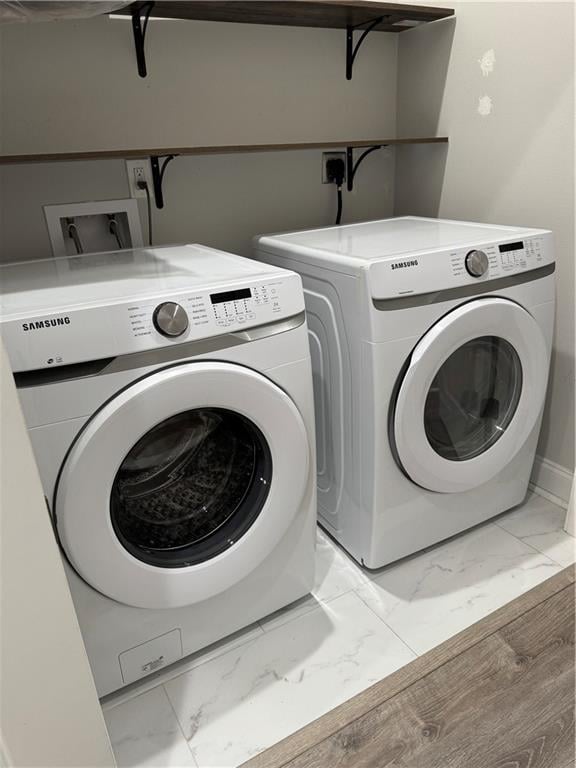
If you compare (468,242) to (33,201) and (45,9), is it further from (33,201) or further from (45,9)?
(33,201)

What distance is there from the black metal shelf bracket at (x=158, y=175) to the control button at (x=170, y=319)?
0.79 metres

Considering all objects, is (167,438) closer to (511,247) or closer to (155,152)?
(155,152)

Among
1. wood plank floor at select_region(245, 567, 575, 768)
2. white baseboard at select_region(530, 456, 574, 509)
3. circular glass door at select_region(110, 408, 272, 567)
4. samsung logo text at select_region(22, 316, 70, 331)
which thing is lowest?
wood plank floor at select_region(245, 567, 575, 768)

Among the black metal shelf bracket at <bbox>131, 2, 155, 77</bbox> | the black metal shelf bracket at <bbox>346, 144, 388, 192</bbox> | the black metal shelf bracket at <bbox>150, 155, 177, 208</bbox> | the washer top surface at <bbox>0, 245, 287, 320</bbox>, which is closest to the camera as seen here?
the washer top surface at <bbox>0, 245, 287, 320</bbox>

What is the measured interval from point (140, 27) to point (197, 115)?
0.26 m

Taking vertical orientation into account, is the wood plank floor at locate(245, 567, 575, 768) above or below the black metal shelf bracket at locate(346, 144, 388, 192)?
below

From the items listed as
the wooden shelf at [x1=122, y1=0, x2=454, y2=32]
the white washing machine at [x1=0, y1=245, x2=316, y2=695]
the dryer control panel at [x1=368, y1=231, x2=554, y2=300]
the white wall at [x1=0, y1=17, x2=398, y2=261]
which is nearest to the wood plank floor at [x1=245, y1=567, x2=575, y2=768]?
the white washing machine at [x1=0, y1=245, x2=316, y2=695]

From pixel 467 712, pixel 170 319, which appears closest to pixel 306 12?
pixel 170 319

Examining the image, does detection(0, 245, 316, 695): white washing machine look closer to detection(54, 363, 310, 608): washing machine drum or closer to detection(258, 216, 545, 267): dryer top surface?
detection(54, 363, 310, 608): washing machine drum

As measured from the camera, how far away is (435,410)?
1470 millimetres

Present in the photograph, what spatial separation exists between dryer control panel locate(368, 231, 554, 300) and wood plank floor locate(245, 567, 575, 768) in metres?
0.83

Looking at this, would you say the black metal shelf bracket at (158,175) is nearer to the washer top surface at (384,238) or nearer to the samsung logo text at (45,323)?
the washer top surface at (384,238)

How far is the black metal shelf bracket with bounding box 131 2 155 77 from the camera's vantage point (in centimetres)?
146

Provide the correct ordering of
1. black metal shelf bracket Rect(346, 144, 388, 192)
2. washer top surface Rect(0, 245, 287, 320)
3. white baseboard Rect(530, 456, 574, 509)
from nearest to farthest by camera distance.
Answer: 1. washer top surface Rect(0, 245, 287, 320)
2. white baseboard Rect(530, 456, 574, 509)
3. black metal shelf bracket Rect(346, 144, 388, 192)
